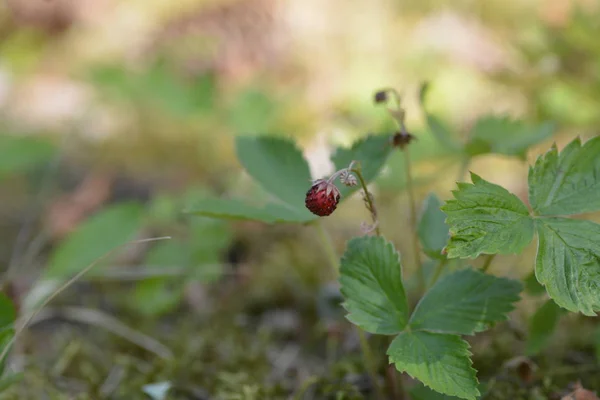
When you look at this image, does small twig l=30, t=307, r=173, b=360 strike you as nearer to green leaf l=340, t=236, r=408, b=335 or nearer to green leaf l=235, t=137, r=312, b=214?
green leaf l=235, t=137, r=312, b=214

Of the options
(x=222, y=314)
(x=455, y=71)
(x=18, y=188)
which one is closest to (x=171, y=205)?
(x=222, y=314)

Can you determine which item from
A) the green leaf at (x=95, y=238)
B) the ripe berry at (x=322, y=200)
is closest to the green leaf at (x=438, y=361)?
the ripe berry at (x=322, y=200)

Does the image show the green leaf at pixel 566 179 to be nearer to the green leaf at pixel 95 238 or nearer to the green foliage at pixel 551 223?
the green foliage at pixel 551 223

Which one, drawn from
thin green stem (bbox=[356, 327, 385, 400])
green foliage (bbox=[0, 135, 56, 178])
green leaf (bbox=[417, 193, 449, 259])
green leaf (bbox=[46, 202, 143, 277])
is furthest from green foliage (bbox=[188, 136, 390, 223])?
green foliage (bbox=[0, 135, 56, 178])

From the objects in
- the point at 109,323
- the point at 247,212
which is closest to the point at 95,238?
the point at 109,323

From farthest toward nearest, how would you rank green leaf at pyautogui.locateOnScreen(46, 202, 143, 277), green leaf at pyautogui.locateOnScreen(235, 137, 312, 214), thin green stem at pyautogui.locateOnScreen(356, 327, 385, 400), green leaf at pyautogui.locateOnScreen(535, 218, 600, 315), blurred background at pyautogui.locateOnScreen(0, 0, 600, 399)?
green leaf at pyautogui.locateOnScreen(46, 202, 143, 277) < blurred background at pyautogui.locateOnScreen(0, 0, 600, 399) < green leaf at pyautogui.locateOnScreen(235, 137, 312, 214) < thin green stem at pyautogui.locateOnScreen(356, 327, 385, 400) < green leaf at pyautogui.locateOnScreen(535, 218, 600, 315)

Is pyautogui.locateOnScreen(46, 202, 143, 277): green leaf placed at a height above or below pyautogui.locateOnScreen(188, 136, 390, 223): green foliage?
below

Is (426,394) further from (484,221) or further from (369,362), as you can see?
(484,221)
